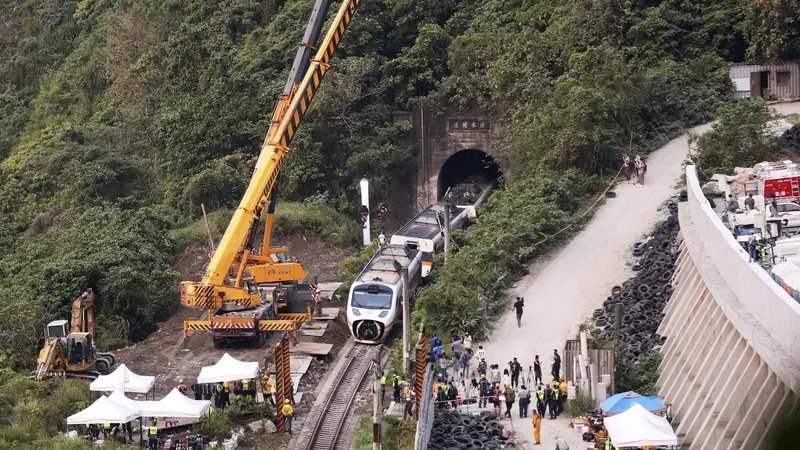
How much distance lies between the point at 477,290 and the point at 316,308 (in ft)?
16.9

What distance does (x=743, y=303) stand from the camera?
2111 cm

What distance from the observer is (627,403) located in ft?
69.5

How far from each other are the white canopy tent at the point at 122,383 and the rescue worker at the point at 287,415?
337cm

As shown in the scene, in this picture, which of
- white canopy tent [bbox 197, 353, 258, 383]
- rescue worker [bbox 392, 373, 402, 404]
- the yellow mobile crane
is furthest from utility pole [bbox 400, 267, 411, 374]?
the yellow mobile crane

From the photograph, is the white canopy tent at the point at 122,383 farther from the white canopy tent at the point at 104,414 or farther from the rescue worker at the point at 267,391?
the rescue worker at the point at 267,391

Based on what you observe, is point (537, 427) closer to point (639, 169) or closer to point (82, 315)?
point (82, 315)

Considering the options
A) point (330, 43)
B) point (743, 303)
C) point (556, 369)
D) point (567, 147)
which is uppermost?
point (330, 43)

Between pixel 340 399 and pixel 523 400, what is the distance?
4980 mm

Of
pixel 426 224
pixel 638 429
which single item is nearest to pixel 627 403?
pixel 638 429

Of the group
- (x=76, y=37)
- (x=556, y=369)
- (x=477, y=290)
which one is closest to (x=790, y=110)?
(x=477, y=290)

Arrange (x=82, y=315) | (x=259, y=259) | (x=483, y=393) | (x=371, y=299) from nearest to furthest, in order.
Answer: (x=483, y=393) < (x=82, y=315) < (x=371, y=299) < (x=259, y=259)

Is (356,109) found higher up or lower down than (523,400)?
higher up

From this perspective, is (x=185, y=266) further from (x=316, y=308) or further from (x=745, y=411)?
(x=745, y=411)

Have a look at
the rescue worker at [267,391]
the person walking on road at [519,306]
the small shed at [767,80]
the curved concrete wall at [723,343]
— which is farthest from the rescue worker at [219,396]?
the small shed at [767,80]
